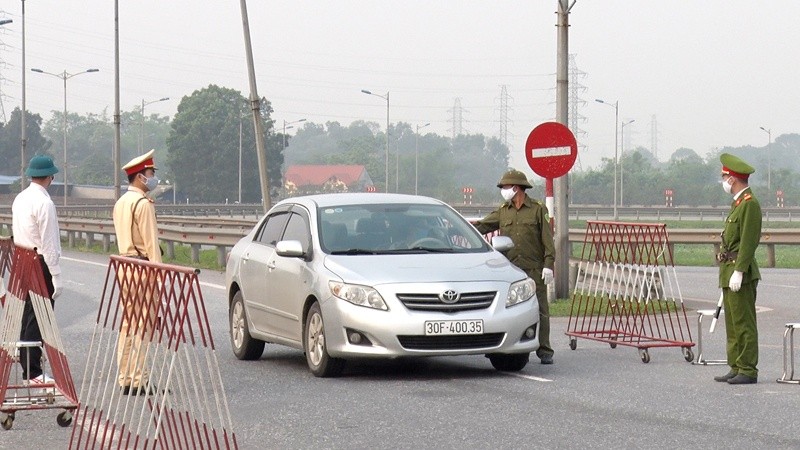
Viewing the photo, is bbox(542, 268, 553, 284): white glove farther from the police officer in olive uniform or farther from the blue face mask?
the blue face mask

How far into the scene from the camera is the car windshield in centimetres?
1355

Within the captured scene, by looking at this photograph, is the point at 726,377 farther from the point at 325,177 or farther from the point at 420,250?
the point at 325,177

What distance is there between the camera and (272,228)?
14.9 m

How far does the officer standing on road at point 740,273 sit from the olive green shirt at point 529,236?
6.69 feet

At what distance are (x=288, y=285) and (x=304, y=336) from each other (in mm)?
588

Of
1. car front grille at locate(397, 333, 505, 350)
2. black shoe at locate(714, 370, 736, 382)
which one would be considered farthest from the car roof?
black shoe at locate(714, 370, 736, 382)

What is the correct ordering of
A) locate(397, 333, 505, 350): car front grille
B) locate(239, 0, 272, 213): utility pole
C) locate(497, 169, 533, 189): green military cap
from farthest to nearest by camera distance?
locate(239, 0, 272, 213): utility pole
locate(497, 169, 533, 189): green military cap
locate(397, 333, 505, 350): car front grille

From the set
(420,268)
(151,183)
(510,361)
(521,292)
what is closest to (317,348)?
(420,268)

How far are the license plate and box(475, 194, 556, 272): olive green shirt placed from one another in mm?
1860

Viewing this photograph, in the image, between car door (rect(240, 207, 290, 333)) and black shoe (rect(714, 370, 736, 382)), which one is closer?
→ black shoe (rect(714, 370, 736, 382))

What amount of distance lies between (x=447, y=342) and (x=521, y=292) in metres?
0.91

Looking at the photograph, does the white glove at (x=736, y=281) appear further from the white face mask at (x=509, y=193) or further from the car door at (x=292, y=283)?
the car door at (x=292, y=283)

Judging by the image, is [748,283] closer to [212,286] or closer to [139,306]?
[139,306]

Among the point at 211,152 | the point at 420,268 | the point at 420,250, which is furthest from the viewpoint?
the point at 211,152
